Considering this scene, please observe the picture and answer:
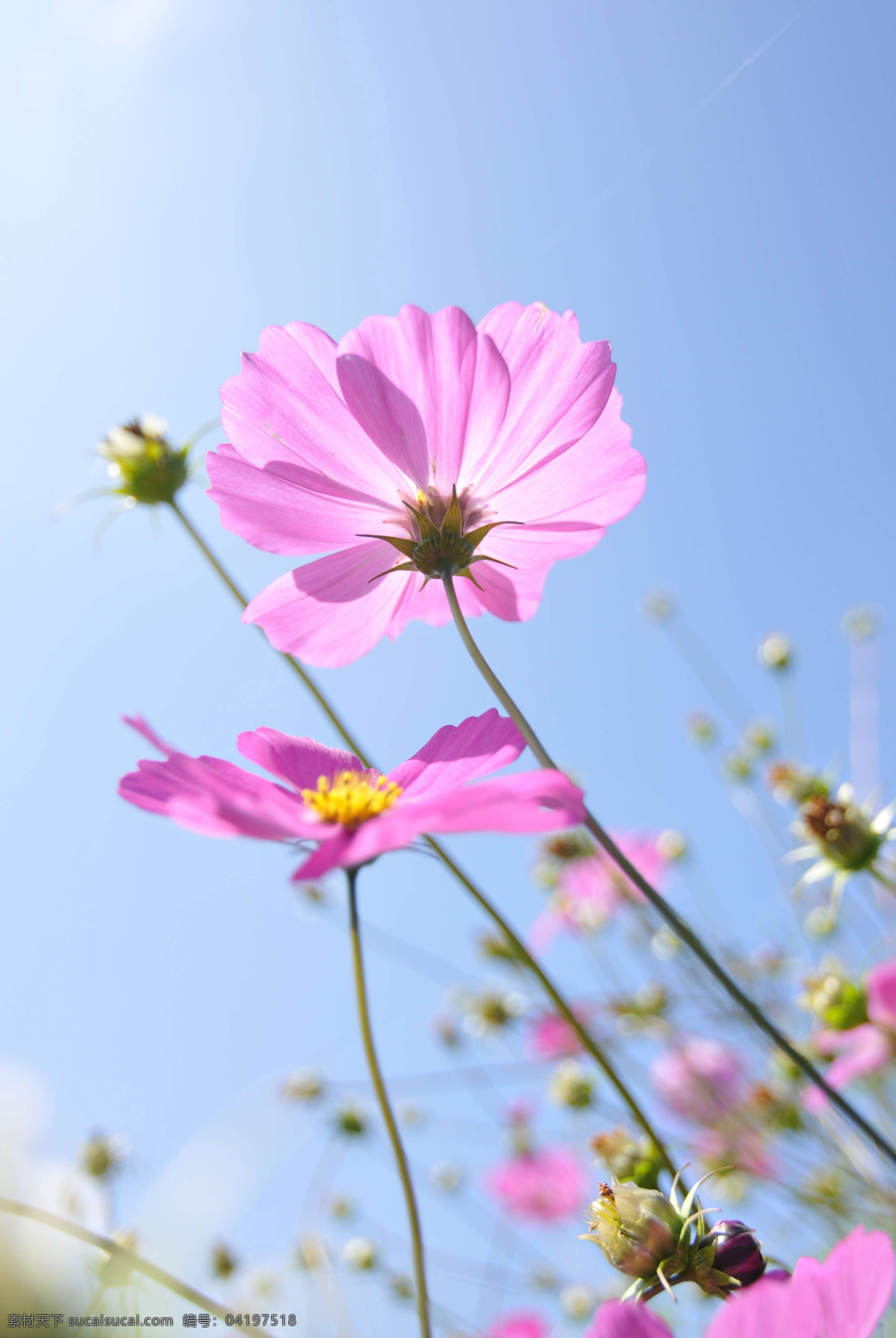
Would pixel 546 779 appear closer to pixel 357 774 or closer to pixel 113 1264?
pixel 357 774

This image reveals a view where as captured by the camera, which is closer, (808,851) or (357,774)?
(357,774)

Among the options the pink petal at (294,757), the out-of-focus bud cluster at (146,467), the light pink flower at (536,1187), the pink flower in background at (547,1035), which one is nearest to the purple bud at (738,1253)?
the pink petal at (294,757)

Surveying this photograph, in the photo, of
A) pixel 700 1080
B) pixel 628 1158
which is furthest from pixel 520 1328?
pixel 628 1158

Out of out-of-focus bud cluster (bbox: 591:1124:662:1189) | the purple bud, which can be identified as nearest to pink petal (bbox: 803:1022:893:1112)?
out-of-focus bud cluster (bbox: 591:1124:662:1189)

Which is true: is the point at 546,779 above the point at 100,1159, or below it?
above

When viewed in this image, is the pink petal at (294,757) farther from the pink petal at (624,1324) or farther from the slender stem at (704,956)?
the pink petal at (624,1324)

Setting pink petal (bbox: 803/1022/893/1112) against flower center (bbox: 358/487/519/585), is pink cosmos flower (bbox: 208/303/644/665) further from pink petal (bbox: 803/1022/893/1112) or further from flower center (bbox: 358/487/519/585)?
pink petal (bbox: 803/1022/893/1112)

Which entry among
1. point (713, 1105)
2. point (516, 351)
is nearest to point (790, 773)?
point (713, 1105)
